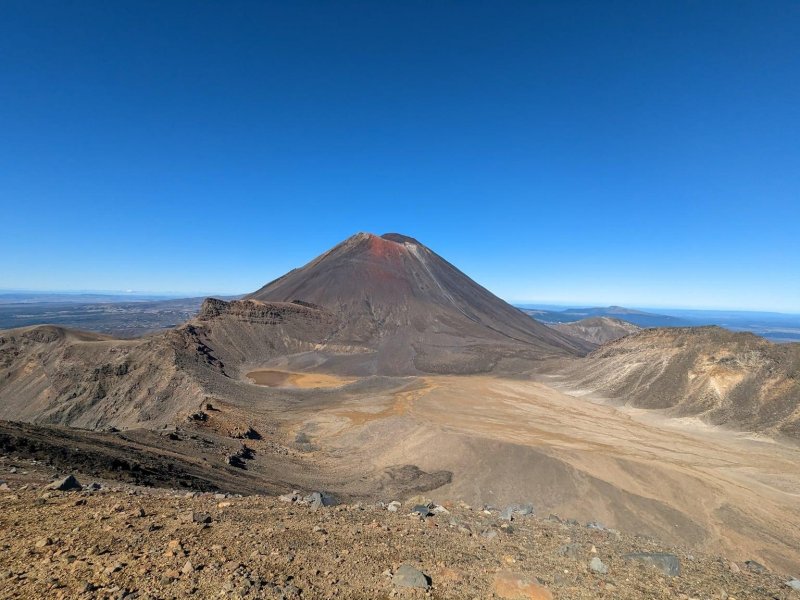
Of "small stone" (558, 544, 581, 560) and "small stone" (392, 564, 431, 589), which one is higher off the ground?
"small stone" (392, 564, 431, 589)

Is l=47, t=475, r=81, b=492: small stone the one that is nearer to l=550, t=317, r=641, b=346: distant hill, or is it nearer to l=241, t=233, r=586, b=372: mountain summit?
l=241, t=233, r=586, b=372: mountain summit

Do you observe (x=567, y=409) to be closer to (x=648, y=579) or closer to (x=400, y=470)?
(x=400, y=470)

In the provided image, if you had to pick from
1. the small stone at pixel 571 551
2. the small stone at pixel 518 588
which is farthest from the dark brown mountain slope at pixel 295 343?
the small stone at pixel 518 588

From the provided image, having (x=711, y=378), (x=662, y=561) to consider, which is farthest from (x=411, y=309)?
(x=662, y=561)

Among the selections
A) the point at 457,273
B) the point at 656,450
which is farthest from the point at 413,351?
the point at 457,273

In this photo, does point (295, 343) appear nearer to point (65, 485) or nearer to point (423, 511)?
point (423, 511)

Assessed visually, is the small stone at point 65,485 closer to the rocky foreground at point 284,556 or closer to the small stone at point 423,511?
the rocky foreground at point 284,556

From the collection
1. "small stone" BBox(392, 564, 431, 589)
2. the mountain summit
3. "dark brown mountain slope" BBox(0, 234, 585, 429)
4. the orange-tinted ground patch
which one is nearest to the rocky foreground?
"small stone" BBox(392, 564, 431, 589)
